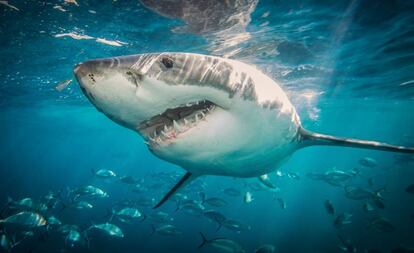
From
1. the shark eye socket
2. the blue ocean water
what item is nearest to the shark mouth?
the shark eye socket

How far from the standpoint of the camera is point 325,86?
68.2 ft

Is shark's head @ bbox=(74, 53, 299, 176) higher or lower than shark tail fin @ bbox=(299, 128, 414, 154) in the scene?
higher

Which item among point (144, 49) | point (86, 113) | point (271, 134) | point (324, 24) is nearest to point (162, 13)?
point (144, 49)

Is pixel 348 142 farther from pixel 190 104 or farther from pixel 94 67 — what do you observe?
pixel 94 67

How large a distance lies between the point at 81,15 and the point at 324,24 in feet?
29.0

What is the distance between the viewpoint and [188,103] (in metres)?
2.43

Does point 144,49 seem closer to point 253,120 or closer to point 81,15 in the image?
point 81,15

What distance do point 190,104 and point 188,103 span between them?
0.13 feet

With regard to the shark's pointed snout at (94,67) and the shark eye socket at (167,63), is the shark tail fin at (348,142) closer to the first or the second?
the shark eye socket at (167,63)

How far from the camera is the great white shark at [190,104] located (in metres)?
2.14

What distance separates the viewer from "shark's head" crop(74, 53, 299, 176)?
2143mm

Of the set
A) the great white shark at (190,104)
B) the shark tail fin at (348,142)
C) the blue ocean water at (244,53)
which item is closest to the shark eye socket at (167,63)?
the great white shark at (190,104)

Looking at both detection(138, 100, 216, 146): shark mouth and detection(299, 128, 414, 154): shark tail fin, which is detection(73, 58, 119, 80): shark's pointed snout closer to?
detection(138, 100, 216, 146): shark mouth

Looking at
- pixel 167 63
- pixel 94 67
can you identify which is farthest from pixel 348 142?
pixel 94 67
